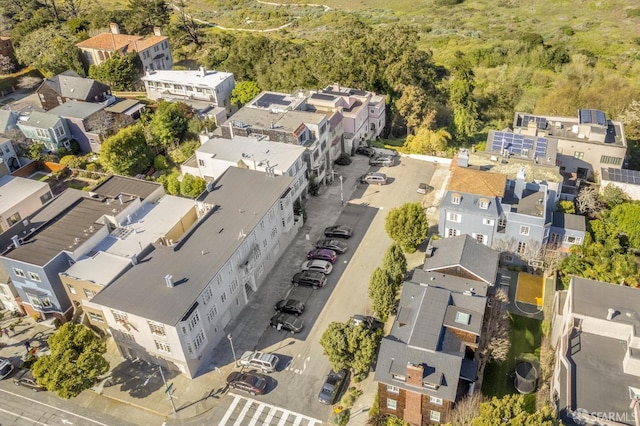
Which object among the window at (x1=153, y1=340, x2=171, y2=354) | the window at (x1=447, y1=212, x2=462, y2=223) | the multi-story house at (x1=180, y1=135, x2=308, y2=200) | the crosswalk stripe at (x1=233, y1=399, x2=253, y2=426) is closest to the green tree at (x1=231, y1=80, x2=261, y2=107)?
the multi-story house at (x1=180, y1=135, x2=308, y2=200)

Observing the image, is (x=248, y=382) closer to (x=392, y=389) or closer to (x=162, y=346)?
(x=162, y=346)

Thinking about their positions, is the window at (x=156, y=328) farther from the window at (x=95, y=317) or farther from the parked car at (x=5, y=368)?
the parked car at (x=5, y=368)

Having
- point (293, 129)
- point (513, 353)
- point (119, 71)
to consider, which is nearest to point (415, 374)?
point (513, 353)

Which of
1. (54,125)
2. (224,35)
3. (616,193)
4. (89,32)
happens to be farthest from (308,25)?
(616,193)

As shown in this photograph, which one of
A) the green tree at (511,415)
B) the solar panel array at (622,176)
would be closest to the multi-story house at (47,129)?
the green tree at (511,415)

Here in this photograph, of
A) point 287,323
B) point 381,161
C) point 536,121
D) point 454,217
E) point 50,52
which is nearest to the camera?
point 287,323
